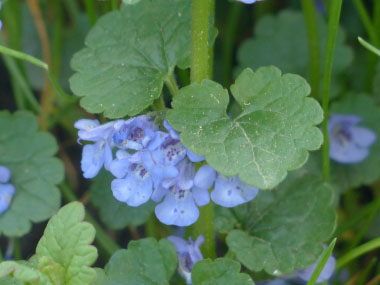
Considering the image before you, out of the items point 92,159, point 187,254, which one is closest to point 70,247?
point 92,159

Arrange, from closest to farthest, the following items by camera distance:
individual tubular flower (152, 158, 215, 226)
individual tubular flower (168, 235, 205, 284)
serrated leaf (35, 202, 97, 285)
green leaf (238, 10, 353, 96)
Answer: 1. serrated leaf (35, 202, 97, 285)
2. individual tubular flower (152, 158, 215, 226)
3. individual tubular flower (168, 235, 205, 284)
4. green leaf (238, 10, 353, 96)

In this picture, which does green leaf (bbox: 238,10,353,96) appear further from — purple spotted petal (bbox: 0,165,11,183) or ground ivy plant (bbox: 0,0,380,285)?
purple spotted petal (bbox: 0,165,11,183)

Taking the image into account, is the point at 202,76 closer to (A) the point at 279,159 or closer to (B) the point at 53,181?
(A) the point at 279,159

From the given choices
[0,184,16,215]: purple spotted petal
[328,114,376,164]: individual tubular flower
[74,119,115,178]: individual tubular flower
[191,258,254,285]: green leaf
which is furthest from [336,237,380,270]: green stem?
[0,184,16,215]: purple spotted petal

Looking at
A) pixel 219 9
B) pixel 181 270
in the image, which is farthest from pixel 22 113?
pixel 219 9

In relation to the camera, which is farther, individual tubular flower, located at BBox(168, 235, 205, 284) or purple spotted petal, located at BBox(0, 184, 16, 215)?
purple spotted petal, located at BBox(0, 184, 16, 215)

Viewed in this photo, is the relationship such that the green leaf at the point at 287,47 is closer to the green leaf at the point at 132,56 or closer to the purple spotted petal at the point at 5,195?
the green leaf at the point at 132,56

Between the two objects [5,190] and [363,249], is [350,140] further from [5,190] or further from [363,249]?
[5,190]
